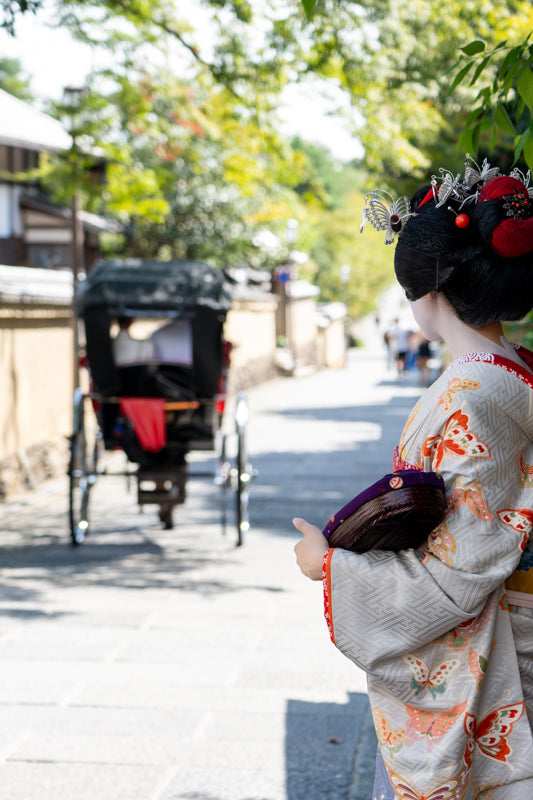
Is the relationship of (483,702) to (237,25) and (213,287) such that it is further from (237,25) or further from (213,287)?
(237,25)

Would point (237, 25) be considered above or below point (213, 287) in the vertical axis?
above

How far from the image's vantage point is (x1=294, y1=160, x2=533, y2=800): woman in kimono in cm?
169

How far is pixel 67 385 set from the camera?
1192cm

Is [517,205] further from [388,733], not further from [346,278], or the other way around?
[346,278]

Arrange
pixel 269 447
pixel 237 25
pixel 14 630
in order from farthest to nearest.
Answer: pixel 269 447, pixel 237 25, pixel 14 630

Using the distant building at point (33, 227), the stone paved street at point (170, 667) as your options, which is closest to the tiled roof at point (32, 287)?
the stone paved street at point (170, 667)

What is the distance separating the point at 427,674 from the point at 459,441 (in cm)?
41

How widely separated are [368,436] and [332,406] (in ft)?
18.3

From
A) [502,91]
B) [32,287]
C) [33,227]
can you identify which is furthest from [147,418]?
[33,227]

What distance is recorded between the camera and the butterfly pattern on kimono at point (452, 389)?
5.71 feet

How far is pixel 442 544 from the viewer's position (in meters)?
1.70

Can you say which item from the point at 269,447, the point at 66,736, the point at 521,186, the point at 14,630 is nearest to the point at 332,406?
the point at 269,447

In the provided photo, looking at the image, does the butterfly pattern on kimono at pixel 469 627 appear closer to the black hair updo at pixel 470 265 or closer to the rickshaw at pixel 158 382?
the black hair updo at pixel 470 265

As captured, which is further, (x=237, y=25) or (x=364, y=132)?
(x=364, y=132)
